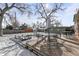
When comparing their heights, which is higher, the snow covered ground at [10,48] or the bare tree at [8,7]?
the bare tree at [8,7]

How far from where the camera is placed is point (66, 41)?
1.95 meters

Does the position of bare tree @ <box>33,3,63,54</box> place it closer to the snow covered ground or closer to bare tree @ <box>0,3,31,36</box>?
bare tree @ <box>0,3,31,36</box>

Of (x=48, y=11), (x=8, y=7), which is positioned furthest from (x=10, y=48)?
(x=48, y=11)

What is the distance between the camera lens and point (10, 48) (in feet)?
6.51

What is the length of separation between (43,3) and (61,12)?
0.24m

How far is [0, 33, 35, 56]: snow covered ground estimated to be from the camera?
6.39 ft

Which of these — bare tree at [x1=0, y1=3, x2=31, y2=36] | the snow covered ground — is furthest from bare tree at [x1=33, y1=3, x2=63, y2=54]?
the snow covered ground

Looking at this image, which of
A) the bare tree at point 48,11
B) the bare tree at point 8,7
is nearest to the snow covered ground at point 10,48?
the bare tree at point 8,7

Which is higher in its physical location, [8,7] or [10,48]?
[8,7]

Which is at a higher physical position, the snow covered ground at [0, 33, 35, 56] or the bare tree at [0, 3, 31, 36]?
the bare tree at [0, 3, 31, 36]

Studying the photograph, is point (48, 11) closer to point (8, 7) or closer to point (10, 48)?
point (8, 7)

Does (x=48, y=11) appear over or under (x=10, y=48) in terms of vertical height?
over

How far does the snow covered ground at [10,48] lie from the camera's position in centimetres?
195

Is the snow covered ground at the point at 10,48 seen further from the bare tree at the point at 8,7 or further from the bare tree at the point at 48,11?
the bare tree at the point at 48,11
